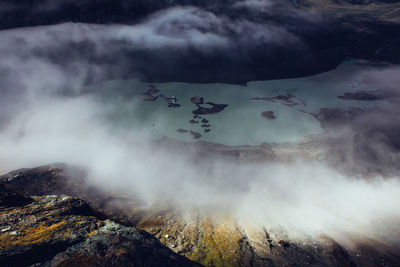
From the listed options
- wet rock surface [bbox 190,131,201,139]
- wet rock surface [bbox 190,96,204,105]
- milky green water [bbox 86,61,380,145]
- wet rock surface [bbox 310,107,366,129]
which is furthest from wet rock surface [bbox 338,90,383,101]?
wet rock surface [bbox 190,131,201,139]

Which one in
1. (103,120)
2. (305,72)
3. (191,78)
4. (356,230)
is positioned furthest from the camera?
(305,72)

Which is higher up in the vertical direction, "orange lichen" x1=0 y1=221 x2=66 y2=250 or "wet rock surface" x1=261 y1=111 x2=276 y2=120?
"orange lichen" x1=0 y1=221 x2=66 y2=250

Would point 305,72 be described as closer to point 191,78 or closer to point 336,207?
point 191,78

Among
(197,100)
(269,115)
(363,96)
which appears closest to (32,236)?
(269,115)

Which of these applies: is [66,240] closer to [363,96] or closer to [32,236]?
[32,236]

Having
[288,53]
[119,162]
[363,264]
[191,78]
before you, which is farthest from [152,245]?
[288,53]

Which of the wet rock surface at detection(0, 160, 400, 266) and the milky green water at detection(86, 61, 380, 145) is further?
the milky green water at detection(86, 61, 380, 145)

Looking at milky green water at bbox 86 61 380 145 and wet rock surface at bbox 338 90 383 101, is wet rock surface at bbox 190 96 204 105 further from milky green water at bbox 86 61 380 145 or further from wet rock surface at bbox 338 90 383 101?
wet rock surface at bbox 338 90 383 101
